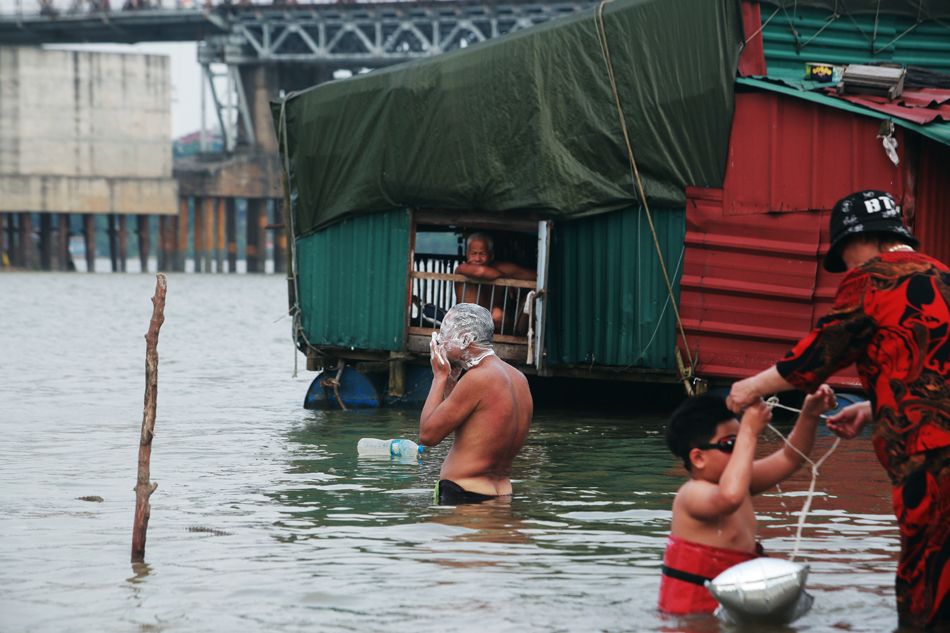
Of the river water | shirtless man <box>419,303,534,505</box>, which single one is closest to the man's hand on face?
shirtless man <box>419,303,534,505</box>

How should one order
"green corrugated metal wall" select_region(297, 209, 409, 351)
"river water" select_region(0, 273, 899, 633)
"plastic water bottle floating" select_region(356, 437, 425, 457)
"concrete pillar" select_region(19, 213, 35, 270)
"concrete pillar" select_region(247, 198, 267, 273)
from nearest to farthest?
"river water" select_region(0, 273, 899, 633)
"plastic water bottle floating" select_region(356, 437, 425, 457)
"green corrugated metal wall" select_region(297, 209, 409, 351)
"concrete pillar" select_region(247, 198, 267, 273)
"concrete pillar" select_region(19, 213, 35, 270)

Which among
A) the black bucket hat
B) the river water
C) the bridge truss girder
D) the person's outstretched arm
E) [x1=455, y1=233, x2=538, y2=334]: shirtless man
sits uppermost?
the bridge truss girder

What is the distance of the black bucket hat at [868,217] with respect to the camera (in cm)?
454

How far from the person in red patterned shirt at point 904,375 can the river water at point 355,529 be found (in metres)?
0.79

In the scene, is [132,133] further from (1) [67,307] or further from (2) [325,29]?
(1) [67,307]

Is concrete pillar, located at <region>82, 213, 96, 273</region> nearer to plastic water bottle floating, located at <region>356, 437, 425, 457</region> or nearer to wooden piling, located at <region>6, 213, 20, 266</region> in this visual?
wooden piling, located at <region>6, 213, 20, 266</region>

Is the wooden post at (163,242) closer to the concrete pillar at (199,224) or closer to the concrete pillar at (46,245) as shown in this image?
the concrete pillar at (199,224)

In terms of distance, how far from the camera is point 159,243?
55.7 meters

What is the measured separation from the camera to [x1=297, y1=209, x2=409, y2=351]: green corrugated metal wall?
12633 mm

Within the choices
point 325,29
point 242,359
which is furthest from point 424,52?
point 242,359

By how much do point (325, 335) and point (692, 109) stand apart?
4.78m

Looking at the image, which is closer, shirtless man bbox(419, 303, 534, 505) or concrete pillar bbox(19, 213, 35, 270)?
shirtless man bbox(419, 303, 534, 505)

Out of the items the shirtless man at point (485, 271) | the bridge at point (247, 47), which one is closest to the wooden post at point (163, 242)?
the bridge at point (247, 47)

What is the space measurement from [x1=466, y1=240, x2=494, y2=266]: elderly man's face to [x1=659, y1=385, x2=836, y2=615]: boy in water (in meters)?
7.38
